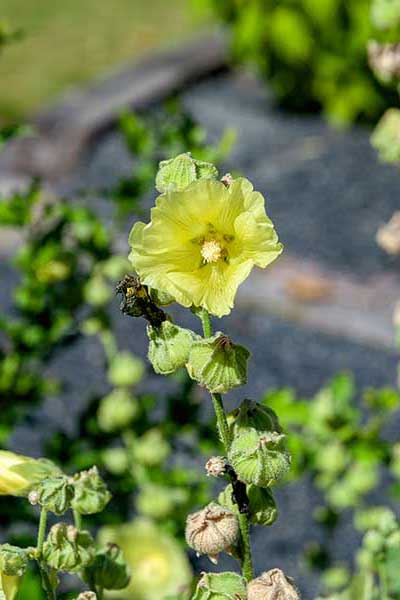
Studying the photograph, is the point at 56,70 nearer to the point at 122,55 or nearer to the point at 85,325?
the point at 122,55

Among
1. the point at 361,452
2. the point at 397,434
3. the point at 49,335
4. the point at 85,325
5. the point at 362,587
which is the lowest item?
the point at 362,587

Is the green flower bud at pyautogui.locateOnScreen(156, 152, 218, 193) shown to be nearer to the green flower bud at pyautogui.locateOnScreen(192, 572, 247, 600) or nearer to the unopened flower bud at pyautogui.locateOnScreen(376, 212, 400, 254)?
the green flower bud at pyautogui.locateOnScreen(192, 572, 247, 600)

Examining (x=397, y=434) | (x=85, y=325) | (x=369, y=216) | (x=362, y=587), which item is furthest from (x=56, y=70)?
(x=362, y=587)

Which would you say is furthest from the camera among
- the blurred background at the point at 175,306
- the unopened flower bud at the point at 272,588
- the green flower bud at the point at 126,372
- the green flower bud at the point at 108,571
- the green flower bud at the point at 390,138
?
the green flower bud at the point at 126,372

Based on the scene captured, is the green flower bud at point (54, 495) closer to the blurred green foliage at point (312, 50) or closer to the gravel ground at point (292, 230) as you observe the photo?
the gravel ground at point (292, 230)

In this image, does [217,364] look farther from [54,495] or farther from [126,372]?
[126,372]

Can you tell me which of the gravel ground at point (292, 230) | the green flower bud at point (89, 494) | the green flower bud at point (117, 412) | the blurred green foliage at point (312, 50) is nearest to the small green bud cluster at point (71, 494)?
the green flower bud at point (89, 494)

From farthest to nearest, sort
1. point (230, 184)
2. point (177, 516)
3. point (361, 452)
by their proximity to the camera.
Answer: point (177, 516) → point (361, 452) → point (230, 184)
